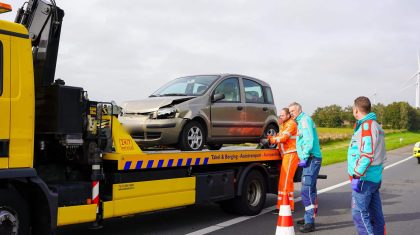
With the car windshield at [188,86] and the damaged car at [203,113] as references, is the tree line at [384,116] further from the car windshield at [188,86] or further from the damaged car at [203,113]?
the car windshield at [188,86]

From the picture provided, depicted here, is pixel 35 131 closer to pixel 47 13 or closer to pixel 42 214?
pixel 42 214

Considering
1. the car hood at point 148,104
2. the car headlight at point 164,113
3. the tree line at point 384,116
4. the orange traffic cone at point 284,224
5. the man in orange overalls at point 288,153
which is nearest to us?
the orange traffic cone at point 284,224

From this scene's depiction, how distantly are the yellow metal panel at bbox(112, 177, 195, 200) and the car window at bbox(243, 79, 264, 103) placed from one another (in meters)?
2.86

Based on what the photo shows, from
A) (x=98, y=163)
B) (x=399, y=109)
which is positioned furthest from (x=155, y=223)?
(x=399, y=109)

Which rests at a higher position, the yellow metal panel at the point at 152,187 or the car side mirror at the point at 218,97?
the car side mirror at the point at 218,97

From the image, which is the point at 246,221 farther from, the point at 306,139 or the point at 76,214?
the point at 76,214

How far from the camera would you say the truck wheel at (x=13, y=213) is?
4.53 meters

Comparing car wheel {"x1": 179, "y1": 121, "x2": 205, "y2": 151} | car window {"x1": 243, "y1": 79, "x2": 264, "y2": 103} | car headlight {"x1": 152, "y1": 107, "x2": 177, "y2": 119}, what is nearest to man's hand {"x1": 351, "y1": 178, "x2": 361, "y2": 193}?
car wheel {"x1": 179, "y1": 121, "x2": 205, "y2": 151}

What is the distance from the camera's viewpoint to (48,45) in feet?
18.0

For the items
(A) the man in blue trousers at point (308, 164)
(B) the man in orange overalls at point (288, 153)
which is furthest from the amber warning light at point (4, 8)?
(B) the man in orange overalls at point (288, 153)

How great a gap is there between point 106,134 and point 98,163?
16.3 inches

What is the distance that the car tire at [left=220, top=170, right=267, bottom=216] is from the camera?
7855mm

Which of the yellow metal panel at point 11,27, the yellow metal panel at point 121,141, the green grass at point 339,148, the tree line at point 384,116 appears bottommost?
the green grass at point 339,148

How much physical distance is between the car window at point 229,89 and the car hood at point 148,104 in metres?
0.94
